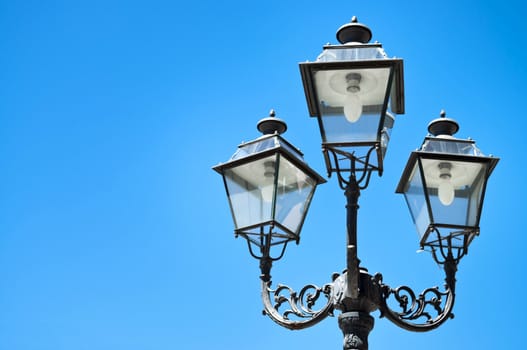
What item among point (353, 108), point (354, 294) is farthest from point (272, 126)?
point (354, 294)

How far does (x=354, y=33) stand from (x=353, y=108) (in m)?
0.89

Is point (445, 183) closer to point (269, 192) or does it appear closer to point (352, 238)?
point (352, 238)

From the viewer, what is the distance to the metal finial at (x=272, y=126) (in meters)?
7.35

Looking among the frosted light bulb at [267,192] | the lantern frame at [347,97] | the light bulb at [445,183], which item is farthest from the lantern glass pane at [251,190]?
the light bulb at [445,183]

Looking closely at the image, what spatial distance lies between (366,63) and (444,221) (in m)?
1.47

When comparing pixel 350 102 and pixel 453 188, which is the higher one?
pixel 350 102

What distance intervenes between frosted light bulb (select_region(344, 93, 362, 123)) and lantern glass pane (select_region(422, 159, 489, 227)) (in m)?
0.77

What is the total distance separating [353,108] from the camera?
6262 mm

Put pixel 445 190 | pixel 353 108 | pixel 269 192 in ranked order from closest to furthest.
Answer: pixel 353 108
pixel 445 190
pixel 269 192

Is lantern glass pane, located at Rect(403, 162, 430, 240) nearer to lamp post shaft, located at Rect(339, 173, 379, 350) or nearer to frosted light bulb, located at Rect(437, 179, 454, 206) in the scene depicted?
frosted light bulb, located at Rect(437, 179, 454, 206)

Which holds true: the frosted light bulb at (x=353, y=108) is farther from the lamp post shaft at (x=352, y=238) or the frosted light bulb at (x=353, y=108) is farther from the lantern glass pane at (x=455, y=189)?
the lantern glass pane at (x=455, y=189)

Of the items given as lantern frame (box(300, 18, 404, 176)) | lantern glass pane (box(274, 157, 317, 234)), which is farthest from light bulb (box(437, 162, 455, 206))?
lantern glass pane (box(274, 157, 317, 234))

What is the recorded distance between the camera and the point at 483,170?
6.68m

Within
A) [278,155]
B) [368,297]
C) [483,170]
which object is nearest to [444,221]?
[483,170]
